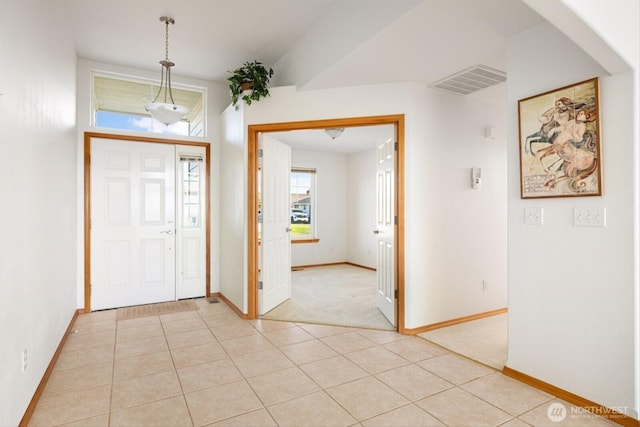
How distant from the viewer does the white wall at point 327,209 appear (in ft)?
24.2

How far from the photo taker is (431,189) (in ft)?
11.2

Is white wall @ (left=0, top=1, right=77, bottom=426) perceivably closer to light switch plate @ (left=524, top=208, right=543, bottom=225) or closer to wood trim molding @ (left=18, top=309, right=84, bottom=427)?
wood trim molding @ (left=18, top=309, right=84, bottom=427)

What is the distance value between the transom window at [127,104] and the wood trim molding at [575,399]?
13.9 ft

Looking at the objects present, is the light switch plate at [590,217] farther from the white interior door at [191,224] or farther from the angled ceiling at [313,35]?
the white interior door at [191,224]

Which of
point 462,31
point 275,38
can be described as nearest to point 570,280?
point 462,31

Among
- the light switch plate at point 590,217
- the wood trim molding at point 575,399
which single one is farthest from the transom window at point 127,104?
the wood trim molding at point 575,399

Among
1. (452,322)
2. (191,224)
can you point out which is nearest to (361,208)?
(191,224)

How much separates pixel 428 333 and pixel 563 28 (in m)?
2.63

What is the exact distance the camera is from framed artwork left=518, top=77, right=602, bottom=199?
2012 millimetres

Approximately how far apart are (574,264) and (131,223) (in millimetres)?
4395

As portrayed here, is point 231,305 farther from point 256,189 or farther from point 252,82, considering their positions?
point 252,82

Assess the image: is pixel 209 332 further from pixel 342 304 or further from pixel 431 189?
pixel 431 189

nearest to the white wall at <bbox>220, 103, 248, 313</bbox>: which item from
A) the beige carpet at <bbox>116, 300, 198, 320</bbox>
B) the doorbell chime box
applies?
the beige carpet at <bbox>116, 300, 198, 320</bbox>

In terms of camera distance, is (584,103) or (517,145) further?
(517,145)
